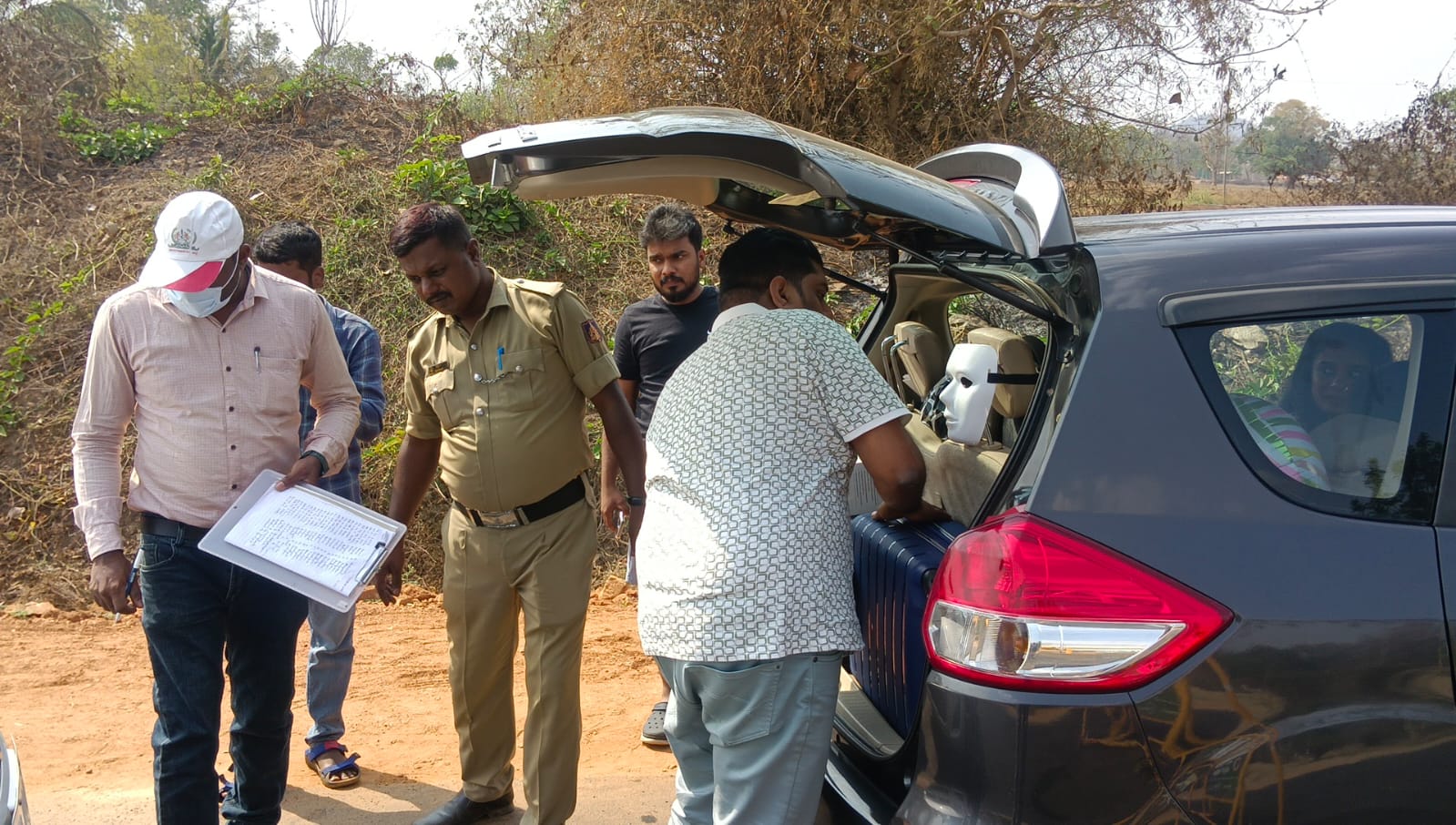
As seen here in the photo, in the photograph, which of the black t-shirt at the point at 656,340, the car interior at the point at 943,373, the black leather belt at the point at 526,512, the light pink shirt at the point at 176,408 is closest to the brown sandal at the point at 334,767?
the black leather belt at the point at 526,512

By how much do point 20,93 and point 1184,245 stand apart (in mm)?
11792

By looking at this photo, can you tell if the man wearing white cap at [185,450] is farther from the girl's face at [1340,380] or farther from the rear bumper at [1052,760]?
the girl's face at [1340,380]

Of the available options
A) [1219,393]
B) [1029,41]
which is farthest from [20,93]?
[1219,393]

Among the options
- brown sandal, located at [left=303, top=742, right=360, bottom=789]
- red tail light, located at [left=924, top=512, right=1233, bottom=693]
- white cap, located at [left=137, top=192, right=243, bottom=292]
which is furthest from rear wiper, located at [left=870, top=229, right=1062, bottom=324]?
brown sandal, located at [left=303, top=742, right=360, bottom=789]

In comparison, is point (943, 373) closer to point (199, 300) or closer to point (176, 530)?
point (199, 300)

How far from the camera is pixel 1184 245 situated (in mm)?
2293

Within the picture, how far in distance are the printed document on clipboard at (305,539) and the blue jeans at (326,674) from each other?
1.02 metres

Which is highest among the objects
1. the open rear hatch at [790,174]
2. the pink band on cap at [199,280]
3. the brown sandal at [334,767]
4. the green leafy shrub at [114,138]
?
the green leafy shrub at [114,138]

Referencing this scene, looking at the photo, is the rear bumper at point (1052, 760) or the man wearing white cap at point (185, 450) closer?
the rear bumper at point (1052, 760)

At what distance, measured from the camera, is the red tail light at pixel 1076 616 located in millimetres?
1992

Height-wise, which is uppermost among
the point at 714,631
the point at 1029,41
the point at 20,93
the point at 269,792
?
the point at 1029,41

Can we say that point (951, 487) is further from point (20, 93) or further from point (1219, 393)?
point (20, 93)

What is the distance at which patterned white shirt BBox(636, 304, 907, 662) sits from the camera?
2.44 metres

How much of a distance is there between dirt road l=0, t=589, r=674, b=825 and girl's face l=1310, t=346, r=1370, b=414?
2.55 m
